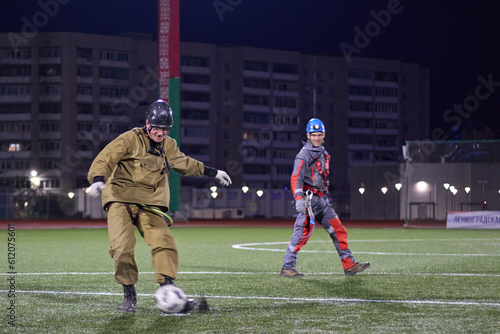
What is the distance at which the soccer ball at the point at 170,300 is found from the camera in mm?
7215

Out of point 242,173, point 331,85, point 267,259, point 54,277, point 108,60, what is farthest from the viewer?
point 331,85

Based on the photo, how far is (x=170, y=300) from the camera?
7230 millimetres

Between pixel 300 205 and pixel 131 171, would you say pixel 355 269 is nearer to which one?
pixel 300 205

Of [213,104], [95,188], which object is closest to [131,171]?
[95,188]

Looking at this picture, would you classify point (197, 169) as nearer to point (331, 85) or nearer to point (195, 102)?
point (195, 102)

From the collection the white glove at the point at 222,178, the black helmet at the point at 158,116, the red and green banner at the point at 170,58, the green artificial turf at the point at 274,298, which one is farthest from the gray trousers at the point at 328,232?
the red and green banner at the point at 170,58

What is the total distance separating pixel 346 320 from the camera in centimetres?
706

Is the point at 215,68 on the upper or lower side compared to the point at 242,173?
upper

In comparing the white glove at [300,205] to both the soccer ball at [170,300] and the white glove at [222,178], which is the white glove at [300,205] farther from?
the soccer ball at [170,300]

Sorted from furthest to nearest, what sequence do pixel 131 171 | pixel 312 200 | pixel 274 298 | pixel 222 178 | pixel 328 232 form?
pixel 328 232 → pixel 312 200 → pixel 274 298 → pixel 222 178 → pixel 131 171

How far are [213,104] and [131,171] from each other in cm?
9877

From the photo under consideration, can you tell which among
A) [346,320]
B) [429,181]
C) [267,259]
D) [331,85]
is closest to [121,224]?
[346,320]

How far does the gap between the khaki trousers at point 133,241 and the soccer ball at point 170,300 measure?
0.44 metres

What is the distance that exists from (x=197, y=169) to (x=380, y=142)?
115m
